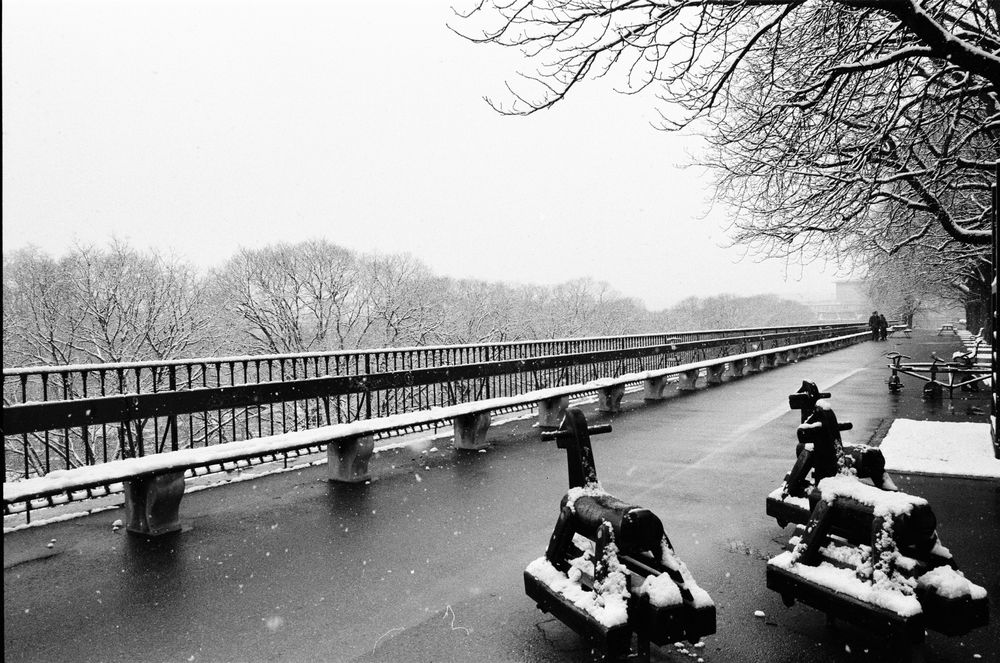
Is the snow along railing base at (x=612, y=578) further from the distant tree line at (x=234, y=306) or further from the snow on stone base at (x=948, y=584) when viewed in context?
the distant tree line at (x=234, y=306)

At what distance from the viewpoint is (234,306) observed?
37.1 metres

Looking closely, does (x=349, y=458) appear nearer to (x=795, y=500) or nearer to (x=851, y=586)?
(x=795, y=500)

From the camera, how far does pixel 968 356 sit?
59.5ft

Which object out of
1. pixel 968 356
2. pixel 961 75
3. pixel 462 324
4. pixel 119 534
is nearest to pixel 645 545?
pixel 119 534

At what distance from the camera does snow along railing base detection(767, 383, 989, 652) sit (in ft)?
10.9

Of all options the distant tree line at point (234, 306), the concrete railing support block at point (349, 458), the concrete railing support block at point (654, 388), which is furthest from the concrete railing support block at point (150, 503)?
the distant tree line at point (234, 306)

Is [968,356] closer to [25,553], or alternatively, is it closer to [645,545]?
[645,545]

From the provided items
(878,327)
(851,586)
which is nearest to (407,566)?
(851,586)

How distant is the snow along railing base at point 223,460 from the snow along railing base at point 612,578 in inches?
137

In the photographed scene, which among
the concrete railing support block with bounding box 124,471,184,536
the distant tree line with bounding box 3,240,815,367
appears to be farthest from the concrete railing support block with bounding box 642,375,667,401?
the distant tree line with bounding box 3,240,815,367

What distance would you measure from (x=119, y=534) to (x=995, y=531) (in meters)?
7.08

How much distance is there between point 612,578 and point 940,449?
291 inches

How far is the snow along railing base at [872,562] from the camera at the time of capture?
3.32m

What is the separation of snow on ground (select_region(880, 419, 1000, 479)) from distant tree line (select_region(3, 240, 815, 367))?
897 inches
